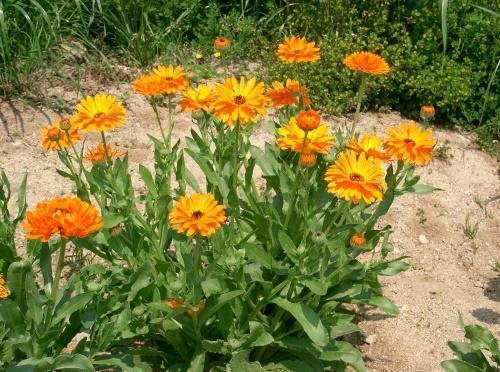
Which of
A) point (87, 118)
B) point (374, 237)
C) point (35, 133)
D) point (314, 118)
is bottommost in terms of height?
point (35, 133)

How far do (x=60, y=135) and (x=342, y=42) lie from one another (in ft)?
8.37

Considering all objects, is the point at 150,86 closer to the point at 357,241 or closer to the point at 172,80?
the point at 172,80

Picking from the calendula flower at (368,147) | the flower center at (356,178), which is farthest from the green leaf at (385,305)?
the flower center at (356,178)

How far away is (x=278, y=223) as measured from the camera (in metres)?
2.35

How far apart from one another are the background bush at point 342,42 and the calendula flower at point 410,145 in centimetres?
→ 211

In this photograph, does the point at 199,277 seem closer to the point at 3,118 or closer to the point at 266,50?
the point at 3,118

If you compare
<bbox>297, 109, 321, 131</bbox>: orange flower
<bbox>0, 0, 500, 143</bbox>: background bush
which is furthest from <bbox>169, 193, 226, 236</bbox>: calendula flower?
<bbox>0, 0, 500, 143</bbox>: background bush

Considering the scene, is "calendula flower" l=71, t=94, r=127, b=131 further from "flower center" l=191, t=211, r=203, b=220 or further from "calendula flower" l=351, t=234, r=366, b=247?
"calendula flower" l=351, t=234, r=366, b=247

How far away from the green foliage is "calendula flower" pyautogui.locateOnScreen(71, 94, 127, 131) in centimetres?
139

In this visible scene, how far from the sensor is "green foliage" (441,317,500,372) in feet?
7.64

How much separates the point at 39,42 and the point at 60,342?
2701 mm

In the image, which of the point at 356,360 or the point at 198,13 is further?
the point at 198,13

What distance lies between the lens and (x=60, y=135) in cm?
236

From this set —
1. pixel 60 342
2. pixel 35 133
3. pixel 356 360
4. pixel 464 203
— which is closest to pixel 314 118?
pixel 356 360
